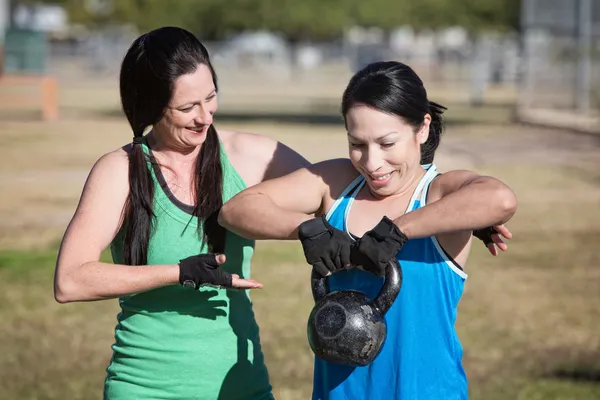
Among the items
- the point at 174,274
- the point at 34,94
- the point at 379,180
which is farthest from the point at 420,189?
the point at 34,94

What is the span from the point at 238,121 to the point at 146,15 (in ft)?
200

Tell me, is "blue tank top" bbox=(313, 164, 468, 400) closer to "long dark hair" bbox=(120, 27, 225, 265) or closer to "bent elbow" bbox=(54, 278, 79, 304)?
"long dark hair" bbox=(120, 27, 225, 265)

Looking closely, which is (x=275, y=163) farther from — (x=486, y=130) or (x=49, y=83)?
(x=49, y=83)

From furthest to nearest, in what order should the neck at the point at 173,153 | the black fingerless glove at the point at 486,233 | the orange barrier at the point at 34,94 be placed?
the orange barrier at the point at 34,94, the neck at the point at 173,153, the black fingerless glove at the point at 486,233

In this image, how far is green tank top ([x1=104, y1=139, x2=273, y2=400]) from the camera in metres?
3.44

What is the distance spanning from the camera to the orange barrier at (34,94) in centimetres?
2870

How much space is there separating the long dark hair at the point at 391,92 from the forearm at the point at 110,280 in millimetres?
711

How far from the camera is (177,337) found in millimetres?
3455

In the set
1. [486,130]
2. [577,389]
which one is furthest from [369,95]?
[486,130]

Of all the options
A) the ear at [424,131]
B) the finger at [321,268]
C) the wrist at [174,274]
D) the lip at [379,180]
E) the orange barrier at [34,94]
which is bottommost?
the orange barrier at [34,94]

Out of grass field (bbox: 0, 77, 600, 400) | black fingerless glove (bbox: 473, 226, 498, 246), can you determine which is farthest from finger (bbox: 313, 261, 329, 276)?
grass field (bbox: 0, 77, 600, 400)

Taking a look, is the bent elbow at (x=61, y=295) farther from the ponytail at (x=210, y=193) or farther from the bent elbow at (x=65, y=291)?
the ponytail at (x=210, y=193)

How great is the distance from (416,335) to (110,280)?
0.90m

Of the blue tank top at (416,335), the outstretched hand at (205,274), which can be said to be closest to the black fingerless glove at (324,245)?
the blue tank top at (416,335)
